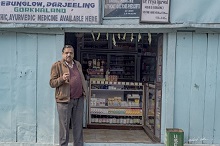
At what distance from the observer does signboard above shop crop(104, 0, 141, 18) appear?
5.79 metres

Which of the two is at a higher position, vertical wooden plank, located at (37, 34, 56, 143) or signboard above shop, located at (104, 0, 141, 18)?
signboard above shop, located at (104, 0, 141, 18)

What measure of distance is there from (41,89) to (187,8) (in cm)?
311

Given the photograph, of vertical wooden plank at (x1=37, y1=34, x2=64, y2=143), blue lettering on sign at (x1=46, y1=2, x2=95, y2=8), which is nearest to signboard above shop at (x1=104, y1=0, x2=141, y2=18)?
blue lettering on sign at (x1=46, y1=2, x2=95, y2=8)

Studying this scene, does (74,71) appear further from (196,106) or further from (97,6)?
(196,106)

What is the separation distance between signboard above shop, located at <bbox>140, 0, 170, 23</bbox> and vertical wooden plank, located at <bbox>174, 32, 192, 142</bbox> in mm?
457

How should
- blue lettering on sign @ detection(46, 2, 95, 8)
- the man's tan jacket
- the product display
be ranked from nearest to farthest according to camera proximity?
1. the man's tan jacket
2. blue lettering on sign @ detection(46, 2, 95, 8)
3. the product display

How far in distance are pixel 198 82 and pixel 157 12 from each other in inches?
60.5

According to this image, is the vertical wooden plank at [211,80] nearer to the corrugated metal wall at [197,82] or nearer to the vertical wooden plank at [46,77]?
the corrugated metal wall at [197,82]

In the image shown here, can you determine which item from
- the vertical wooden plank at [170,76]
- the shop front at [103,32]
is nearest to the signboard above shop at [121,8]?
the shop front at [103,32]

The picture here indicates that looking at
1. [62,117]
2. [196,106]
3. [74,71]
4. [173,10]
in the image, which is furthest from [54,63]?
[196,106]

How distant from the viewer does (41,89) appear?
586 cm

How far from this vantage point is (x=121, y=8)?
580cm

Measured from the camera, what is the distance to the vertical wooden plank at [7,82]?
5848mm

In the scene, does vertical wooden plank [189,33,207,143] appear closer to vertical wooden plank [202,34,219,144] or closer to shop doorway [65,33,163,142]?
vertical wooden plank [202,34,219,144]
